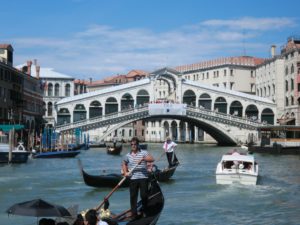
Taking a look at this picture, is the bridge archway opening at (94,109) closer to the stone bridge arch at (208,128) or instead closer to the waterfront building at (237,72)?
the stone bridge arch at (208,128)

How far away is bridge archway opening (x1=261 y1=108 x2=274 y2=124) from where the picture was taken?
33.8 meters

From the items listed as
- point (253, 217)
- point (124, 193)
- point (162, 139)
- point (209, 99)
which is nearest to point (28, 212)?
point (253, 217)

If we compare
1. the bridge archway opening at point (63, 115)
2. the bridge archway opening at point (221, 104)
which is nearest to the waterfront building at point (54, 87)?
the bridge archway opening at point (63, 115)

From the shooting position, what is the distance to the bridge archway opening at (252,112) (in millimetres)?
34000

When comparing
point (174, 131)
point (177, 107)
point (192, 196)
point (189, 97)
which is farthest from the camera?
point (174, 131)

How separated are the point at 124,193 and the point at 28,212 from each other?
16.7 feet

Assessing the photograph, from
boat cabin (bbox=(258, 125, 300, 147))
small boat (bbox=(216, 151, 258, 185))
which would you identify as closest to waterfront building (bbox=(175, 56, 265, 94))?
boat cabin (bbox=(258, 125, 300, 147))

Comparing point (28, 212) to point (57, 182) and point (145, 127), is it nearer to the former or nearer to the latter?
point (57, 182)

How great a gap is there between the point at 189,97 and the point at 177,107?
2.95 m

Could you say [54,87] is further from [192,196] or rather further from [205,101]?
[192,196]

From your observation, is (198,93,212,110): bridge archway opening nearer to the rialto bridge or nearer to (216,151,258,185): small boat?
the rialto bridge

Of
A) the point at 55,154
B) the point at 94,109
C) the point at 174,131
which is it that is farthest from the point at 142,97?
the point at 174,131

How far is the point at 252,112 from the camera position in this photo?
34.1m

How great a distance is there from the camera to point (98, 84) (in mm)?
52438
